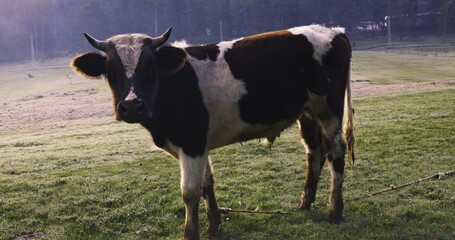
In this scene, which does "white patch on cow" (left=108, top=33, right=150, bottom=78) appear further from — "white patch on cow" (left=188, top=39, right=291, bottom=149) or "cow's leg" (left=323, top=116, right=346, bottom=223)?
"cow's leg" (left=323, top=116, right=346, bottom=223)

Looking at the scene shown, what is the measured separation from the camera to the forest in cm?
8312

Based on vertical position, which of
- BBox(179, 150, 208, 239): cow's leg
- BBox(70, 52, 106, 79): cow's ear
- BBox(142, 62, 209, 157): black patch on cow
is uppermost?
BBox(70, 52, 106, 79): cow's ear

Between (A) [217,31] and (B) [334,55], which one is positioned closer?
(B) [334,55]

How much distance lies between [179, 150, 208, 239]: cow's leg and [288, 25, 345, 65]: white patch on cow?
207 cm

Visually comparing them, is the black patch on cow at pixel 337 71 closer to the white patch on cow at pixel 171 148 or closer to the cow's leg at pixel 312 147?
the cow's leg at pixel 312 147

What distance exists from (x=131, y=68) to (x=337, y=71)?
2.80 metres

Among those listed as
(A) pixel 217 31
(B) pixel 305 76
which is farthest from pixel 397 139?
(A) pixel 217 31

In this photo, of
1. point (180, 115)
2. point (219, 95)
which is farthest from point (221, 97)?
point (180, 115)

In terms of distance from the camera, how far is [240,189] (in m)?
7.84

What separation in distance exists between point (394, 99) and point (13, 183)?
14726 mm

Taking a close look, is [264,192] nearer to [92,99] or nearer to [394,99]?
[394,99]

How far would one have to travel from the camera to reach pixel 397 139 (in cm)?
1088

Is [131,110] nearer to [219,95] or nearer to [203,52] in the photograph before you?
[219,95]

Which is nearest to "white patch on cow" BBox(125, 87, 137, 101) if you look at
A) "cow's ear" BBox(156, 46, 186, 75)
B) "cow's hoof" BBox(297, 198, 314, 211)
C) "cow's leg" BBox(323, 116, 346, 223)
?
"cow's ear" BBox(156, 46, 186, 75)
